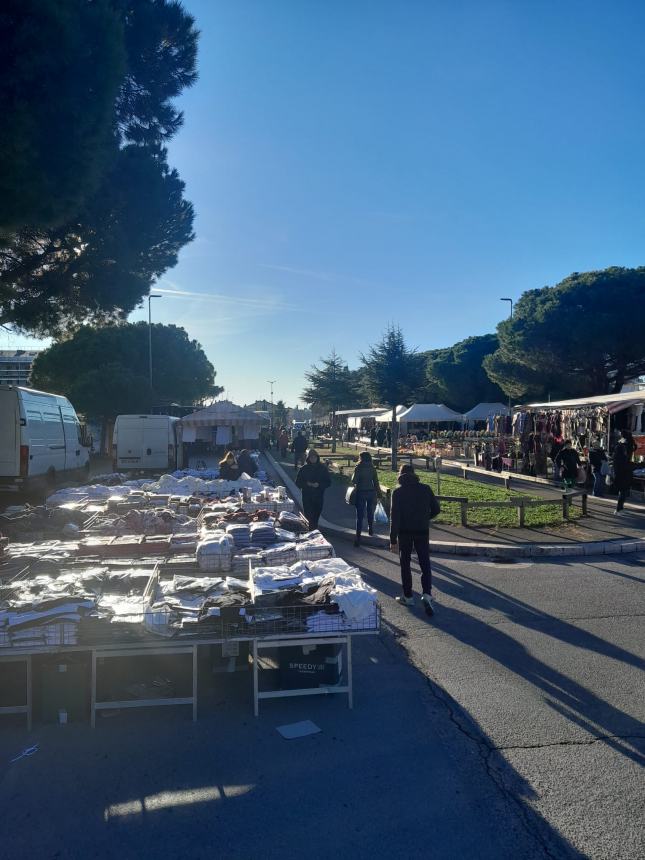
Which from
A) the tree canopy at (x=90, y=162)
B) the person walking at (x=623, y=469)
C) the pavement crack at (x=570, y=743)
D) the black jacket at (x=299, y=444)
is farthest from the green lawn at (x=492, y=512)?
the tree canopy at (x=90, y=162)

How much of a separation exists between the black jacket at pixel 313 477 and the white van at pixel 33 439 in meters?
7.09

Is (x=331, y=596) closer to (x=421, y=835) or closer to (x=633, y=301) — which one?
(x=421, y=835)

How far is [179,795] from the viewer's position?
3285mm

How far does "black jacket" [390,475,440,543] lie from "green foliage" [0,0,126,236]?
7529 millimetres

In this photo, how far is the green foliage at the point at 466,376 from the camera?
5019cm

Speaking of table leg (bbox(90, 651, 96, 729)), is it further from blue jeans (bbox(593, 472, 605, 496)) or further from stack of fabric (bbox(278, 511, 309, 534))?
blue jeans (bbox(593, 472, 605, 496))

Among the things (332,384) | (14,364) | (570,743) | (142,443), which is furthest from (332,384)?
(14,364)

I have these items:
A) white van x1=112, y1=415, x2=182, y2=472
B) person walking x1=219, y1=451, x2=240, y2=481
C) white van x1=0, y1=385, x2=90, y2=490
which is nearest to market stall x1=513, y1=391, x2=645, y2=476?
person walking x1=219, y1=451, x2=240, y2=481

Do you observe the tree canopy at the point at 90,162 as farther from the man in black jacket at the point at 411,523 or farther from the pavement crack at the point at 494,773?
the pavement crack at the point at 494,773

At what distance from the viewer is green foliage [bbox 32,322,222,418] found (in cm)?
3356

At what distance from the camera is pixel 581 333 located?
101 ft

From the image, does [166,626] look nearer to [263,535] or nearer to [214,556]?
[214,556]

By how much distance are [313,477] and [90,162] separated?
21.7ft

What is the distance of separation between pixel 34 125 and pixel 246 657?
859cm
